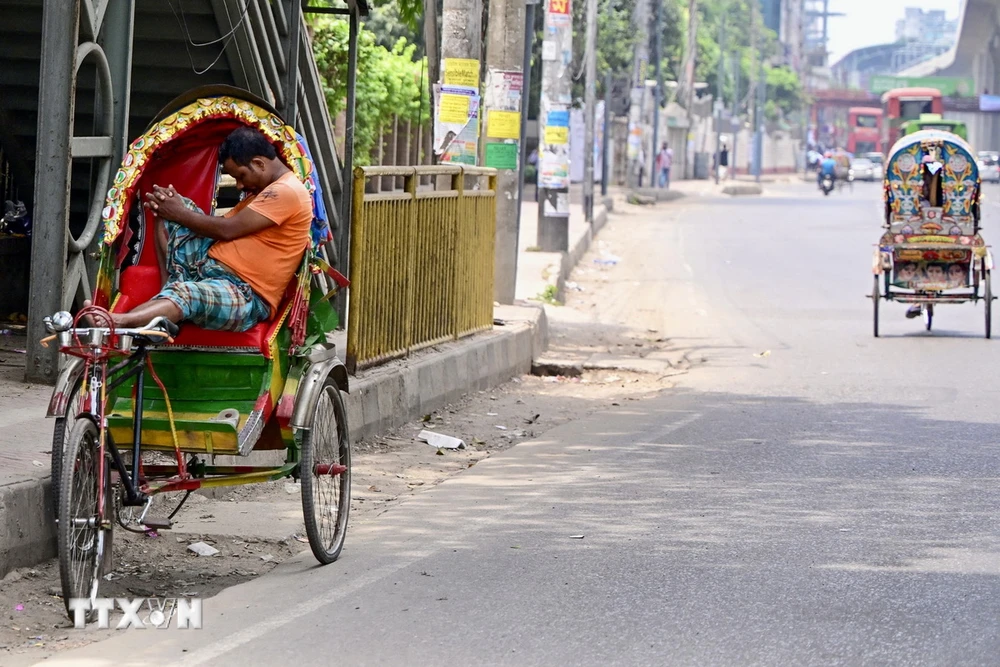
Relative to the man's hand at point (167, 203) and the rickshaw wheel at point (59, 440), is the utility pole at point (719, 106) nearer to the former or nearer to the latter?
the man's hand at point (167, 203)

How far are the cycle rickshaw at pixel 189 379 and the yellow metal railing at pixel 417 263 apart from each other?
2571 mm

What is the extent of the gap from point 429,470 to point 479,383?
120 inches

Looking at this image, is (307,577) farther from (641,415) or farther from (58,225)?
(641,415)

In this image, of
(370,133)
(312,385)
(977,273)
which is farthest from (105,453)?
(370,133)

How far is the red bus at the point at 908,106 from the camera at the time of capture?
7006 cm

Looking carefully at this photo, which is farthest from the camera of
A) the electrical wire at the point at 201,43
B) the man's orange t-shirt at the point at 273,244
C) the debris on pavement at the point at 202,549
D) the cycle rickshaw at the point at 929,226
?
the cycle rickshaw at the point at 929,226

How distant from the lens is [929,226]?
636 inches

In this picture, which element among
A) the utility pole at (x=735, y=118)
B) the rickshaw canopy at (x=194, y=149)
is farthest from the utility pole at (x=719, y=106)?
the rickshaw canopy at (x=194, y=149)

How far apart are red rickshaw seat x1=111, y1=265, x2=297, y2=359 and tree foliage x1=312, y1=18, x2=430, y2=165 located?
10.8 meters

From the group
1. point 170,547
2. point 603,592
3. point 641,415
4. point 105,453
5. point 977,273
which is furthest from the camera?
point 977,273

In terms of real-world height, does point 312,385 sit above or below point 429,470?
above

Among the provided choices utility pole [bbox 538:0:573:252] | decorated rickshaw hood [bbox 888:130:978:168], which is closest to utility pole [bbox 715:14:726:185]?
utility pole [bbox 538:0:573:252]

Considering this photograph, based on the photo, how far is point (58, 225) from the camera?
27.7ft

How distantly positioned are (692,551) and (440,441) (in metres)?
3.27
